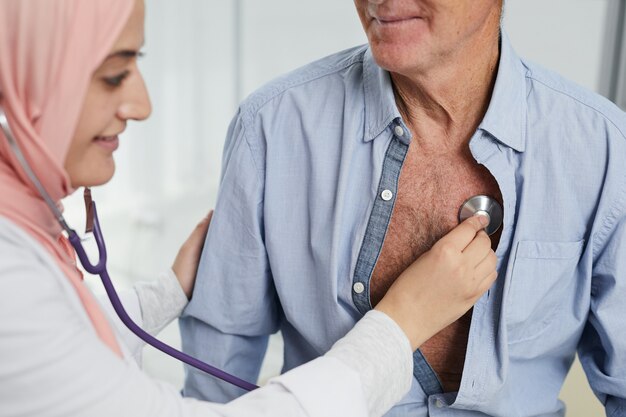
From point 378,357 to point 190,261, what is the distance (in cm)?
58

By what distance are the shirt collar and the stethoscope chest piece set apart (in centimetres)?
11

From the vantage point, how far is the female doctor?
0.91 meters

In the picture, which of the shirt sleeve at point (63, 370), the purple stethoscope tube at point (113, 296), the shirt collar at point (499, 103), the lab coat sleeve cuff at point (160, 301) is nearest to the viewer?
the shirt sleeve at point (63, 370)

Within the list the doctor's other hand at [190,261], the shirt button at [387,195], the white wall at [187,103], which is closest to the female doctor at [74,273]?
the shirt button at [387,195]

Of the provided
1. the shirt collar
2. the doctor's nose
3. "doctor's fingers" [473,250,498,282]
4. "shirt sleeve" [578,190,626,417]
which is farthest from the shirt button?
the doctor's nose

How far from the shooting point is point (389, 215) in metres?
1.42

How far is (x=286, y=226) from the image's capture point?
1481 millimetres

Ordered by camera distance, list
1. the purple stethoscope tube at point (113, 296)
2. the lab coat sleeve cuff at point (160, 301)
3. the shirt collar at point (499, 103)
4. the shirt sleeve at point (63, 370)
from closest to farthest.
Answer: the shirt sleeve at point (63, 370) → the purple stethoscope tube at point (113, 296) → the shirt collar at point (499, 103) → the lab coat sleeve cuff at point (160, 301)

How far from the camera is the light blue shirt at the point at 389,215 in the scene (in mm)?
1386

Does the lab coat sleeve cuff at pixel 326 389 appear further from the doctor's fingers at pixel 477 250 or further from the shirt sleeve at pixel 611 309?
the shirt sleeve at pixel 611 309

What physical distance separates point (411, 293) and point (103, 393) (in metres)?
0.53

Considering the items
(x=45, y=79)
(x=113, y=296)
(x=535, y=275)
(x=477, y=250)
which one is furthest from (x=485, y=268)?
(x=45, y=79)

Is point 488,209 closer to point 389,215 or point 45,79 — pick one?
point 389,215

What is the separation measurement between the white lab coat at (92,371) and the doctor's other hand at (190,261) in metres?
0.50
